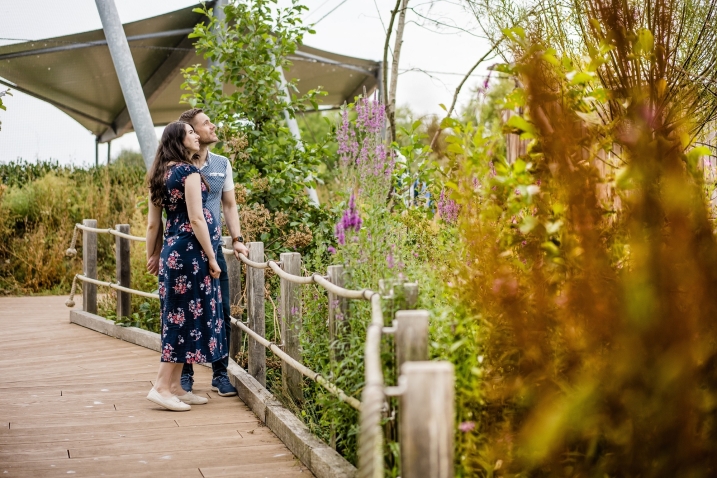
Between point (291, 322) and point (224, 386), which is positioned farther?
point (224, 386)

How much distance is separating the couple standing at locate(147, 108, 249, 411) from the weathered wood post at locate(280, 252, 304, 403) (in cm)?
46

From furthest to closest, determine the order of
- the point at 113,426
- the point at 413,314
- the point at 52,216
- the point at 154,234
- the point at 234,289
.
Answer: the point at 52,216
the point at 234,289
the point at 154,234
the point at 113,426
the point at 413,314

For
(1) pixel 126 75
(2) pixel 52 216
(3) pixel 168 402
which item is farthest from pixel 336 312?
(2) pixel 52 216

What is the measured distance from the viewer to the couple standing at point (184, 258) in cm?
421

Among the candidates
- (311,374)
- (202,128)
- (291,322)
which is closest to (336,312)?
(311,374)

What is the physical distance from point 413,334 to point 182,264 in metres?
2.35

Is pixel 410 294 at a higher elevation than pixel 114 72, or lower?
lower

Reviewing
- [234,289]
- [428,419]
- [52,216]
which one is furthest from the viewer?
[52,216]

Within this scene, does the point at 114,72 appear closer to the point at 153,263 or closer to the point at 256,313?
the point at 153,263

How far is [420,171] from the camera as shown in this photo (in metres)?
5.82

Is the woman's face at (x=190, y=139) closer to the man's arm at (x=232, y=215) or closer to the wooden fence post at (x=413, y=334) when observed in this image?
the man's arm at (x=232, y=215)

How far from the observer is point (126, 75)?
7.03 metres

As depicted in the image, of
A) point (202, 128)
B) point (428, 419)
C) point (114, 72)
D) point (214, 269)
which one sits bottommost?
point (428, 419)

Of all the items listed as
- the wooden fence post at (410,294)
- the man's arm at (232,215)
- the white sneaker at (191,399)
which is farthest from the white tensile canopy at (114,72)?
the wooden fence post at (410,294)
